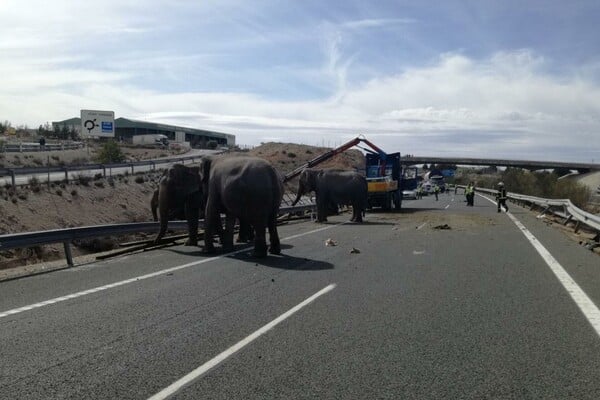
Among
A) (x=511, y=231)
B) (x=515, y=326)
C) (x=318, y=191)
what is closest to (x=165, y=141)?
(x=318, y=191)

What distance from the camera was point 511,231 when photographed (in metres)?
20.5

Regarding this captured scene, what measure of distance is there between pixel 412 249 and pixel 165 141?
82.8 meters

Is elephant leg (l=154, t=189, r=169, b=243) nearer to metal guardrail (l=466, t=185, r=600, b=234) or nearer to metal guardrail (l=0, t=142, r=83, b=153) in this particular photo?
metal guardrail (l=466, t=185, r=600, b=234)

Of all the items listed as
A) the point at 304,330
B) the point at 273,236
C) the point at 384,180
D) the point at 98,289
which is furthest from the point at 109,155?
the point at 304,330

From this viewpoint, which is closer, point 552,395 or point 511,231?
point 552,395

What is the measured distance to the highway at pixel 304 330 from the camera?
5.21 m

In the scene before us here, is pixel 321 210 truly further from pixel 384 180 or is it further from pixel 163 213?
pixel 163 213

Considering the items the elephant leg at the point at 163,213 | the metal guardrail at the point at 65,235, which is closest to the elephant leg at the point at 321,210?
the metal guardrail at the point at 65,235

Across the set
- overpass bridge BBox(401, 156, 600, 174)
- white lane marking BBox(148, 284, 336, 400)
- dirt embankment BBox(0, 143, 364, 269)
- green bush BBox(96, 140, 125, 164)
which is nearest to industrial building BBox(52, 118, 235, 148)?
overpass bridge BBox(401, 156, 600, 174)

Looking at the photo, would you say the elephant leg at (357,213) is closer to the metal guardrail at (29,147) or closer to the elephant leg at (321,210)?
the elephant leg at (321,210)

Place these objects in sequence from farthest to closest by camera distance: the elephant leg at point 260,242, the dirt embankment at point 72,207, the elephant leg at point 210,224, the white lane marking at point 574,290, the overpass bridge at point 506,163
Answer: the overpass bridge at point 506,163 < the dirt embankment at point 72,207 < the elephant leg at point 210,224 < the elephant leg at point 260,242 < the white lane marking at point 574,290

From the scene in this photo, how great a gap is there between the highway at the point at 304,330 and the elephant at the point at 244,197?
45.8 inches

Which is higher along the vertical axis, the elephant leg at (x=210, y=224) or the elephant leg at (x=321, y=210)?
the elephant leg at (x=210, y=224)

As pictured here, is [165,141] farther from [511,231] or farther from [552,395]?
[552,395]
